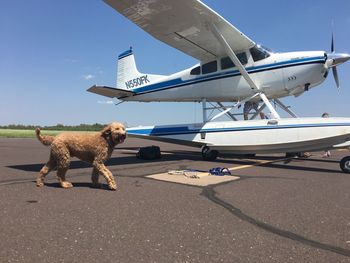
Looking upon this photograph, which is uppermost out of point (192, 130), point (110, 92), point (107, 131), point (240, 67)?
point (240, 67)

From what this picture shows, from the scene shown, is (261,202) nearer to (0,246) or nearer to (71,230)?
(71,230)

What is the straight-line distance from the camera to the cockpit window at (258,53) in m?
12.4

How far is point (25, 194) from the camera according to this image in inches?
207

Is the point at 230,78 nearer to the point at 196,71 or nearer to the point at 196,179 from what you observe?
the point at 196,71

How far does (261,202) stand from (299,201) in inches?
25.1

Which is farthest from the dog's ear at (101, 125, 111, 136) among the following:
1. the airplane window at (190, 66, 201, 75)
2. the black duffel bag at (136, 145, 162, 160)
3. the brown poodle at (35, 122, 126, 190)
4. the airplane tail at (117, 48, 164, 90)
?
the airplane tail at (117, 48, 164, 90)

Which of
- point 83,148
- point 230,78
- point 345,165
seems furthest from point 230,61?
point 83,148

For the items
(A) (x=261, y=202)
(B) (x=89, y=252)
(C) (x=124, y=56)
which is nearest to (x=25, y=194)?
(B) (x=89, y=252)

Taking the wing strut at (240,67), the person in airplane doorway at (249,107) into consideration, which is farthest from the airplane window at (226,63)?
the person in airplane doorway at (249,107)

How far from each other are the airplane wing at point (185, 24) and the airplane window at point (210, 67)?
0.80 feet

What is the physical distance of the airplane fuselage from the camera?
458 inches

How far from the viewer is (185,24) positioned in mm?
11734

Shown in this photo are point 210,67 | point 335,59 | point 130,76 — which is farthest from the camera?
point 130,76

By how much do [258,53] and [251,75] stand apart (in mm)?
921
